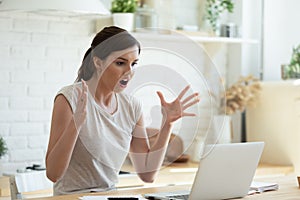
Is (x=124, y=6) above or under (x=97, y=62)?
above

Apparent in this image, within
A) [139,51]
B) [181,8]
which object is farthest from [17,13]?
[139,51]

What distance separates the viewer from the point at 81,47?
12.1 ft

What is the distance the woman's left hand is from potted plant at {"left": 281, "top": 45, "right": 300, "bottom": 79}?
2029mm

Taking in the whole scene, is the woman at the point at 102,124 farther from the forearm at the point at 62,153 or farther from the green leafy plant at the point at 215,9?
the green leafy plant at the point at 215,9

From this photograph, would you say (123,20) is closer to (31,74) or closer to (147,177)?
(31,74)

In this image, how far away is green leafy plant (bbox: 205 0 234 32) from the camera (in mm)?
4094

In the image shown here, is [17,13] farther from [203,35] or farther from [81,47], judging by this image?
[203,35]

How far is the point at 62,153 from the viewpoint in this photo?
223cm

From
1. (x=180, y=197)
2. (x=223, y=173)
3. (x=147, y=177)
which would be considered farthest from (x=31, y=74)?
(x=223, y=173)

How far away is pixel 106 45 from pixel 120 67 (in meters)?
0.12

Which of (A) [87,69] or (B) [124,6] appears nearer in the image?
(A) [87,69]

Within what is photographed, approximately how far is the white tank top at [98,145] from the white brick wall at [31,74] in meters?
1.08

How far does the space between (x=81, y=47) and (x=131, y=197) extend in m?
1.77

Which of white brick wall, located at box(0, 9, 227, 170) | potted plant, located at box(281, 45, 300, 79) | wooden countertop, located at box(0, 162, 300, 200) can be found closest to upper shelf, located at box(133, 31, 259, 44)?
potted plant, located at box(281, 45, 300, 79)
